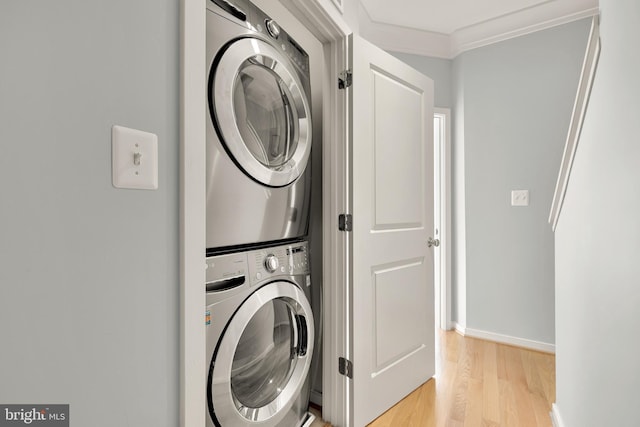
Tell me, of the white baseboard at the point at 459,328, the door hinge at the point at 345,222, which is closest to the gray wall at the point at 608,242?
the door hinge at the point at 345,222

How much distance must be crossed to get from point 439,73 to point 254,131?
7.90 feet

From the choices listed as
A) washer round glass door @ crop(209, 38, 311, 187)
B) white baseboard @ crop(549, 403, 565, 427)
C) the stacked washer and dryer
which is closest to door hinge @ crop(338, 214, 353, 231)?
the stacked washer and dryer

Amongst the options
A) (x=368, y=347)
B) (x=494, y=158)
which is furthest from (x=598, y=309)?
(x=494, y=158)

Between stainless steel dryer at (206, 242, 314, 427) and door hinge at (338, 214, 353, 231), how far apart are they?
221 millimetres

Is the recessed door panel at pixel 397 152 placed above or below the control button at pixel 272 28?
below

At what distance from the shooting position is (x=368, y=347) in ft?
5.61

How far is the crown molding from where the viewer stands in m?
2.58

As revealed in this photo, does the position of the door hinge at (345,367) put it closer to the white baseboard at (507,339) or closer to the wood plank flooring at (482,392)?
the wood plank flooring at (482,392)

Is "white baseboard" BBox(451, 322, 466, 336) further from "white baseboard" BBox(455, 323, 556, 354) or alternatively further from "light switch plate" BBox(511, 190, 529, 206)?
"light switch plate" BBox(511, 190, 529, 206)

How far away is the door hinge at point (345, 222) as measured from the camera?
5.32ft

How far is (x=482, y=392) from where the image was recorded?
2.01 metres
